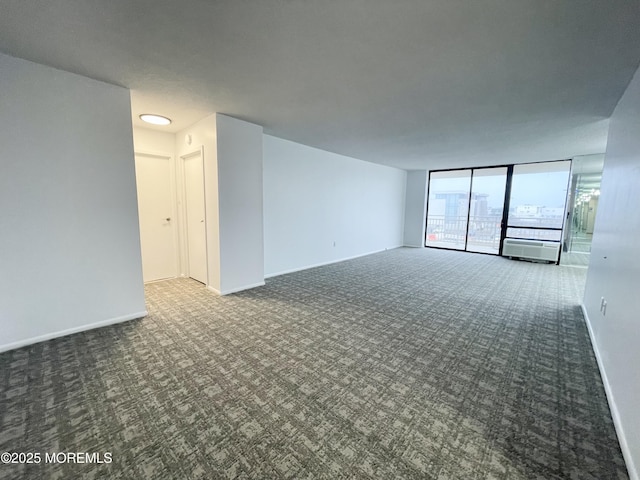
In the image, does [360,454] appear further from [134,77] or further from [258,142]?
[258,142]

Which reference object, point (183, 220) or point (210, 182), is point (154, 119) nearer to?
point (210, 182)


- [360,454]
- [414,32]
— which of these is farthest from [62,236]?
[414,32]

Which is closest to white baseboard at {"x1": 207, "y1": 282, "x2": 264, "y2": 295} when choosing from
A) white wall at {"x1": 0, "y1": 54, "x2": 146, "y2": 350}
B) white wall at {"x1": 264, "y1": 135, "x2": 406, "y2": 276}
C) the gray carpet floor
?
the gray carpet floor

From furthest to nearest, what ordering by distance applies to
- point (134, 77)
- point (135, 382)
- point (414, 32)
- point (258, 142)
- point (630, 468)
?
point (258, 142) < point (134, 77) < point (135, 382) < point (414, 32) < point (630, 468)

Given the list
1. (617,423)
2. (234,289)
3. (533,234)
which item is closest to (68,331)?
(234,289)

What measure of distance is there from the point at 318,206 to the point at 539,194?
571cm

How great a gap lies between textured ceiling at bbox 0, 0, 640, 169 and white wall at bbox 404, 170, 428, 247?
4810 millimetres

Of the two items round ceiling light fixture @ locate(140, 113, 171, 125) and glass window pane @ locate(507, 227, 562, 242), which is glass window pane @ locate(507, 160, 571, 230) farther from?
round ceiling light fixture @ locate(140, 113, 171, 125)

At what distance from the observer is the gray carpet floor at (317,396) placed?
1.40m

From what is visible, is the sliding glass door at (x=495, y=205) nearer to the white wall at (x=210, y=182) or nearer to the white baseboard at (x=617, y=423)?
the white baseboard at (x=617, y=423)

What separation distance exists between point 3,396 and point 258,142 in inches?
143

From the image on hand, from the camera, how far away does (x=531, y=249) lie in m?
6.63

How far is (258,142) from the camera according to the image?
409 cm

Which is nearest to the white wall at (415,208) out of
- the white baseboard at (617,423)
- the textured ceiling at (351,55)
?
the textured ceiling at (351,55)
